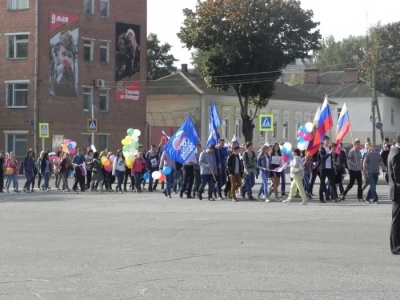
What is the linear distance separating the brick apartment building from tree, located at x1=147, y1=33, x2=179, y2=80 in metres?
27.5

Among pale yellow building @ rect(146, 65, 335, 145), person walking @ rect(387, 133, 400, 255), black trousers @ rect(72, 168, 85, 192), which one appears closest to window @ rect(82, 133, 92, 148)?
pale yellow building @ rect(146, 65, 335, 145)

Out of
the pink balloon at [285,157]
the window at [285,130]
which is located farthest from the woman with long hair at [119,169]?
the window at [285,130]

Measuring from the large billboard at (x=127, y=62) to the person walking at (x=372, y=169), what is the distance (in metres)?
38.8

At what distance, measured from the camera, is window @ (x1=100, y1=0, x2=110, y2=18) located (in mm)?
62097

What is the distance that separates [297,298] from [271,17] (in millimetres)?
51028

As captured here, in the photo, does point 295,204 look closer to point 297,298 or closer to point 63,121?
point 297,298

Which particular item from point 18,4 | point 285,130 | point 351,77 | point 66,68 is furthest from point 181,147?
point 351,77

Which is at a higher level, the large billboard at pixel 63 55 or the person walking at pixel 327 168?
the large billboard at pixel 63 55

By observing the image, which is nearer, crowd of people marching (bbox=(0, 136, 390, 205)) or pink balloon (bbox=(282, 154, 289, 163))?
crowd of people marching (bbox=(0, 136, 390, 205))

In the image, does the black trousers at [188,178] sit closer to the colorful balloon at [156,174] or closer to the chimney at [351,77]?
the colorful balloon at [156,174]

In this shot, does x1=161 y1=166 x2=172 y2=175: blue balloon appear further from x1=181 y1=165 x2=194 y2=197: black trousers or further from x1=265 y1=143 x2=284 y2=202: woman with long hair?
x1=265 y1=143 x2=284 y2=202: woman with long hair

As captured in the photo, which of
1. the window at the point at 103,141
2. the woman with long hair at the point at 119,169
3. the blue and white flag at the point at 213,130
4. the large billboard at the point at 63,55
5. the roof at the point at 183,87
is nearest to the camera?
the blue and white flag at the point at 213,130

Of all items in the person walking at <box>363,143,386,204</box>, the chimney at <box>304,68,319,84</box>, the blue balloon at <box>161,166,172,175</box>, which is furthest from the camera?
A: the chimney at <box>304,68,319,84</box>

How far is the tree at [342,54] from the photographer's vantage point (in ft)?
389
